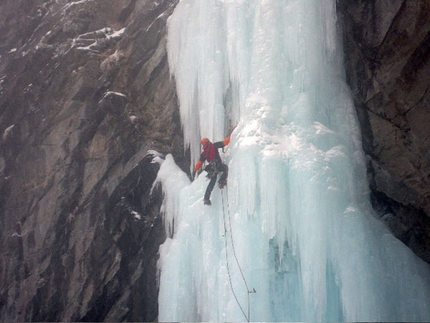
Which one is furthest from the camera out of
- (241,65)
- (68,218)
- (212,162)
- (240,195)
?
(68,218)

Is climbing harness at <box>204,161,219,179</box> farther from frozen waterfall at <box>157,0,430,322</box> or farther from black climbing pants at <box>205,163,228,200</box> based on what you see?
frozen waterfall at <box>157,0,430,322</box>

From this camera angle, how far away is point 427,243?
17.8ft

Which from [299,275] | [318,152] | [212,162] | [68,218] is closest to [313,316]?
[299,275]

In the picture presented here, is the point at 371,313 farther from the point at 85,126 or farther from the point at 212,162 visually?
the point at 85,126

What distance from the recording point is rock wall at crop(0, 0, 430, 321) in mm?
7910

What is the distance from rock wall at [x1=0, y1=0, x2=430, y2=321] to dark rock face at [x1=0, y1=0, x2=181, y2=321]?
0.08 ft

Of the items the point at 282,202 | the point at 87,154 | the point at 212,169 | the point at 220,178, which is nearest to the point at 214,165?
the point at 212,169

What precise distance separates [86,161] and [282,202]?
16.4ft

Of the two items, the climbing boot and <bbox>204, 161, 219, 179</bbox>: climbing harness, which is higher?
<bbox>204, 161, 219, 179</bbox>: climbing harness

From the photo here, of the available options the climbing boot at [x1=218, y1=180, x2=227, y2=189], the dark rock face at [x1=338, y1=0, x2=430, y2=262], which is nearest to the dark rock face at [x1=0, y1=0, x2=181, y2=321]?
the climbing boot at [x1=218, y1=180, x2=227, y2=189]

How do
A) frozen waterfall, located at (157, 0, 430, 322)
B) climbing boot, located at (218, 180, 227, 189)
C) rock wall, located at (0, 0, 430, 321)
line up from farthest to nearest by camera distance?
rock wall, located at (0, 0, 430, 321) < climbing boot, located at (218, 180, 227, 189) < frozen waterfall, located at (157, 0, 430, 322)

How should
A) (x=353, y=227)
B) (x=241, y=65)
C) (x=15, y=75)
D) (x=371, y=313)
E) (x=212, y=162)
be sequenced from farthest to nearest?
1. (x=15, y=75)
2. (x=241, y=65)
3. (x=212, y=162)
4. (x=353, y=227)
5. (x=371, y=313)

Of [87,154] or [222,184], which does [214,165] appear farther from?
[87,154]

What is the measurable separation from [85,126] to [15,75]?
2890mm
